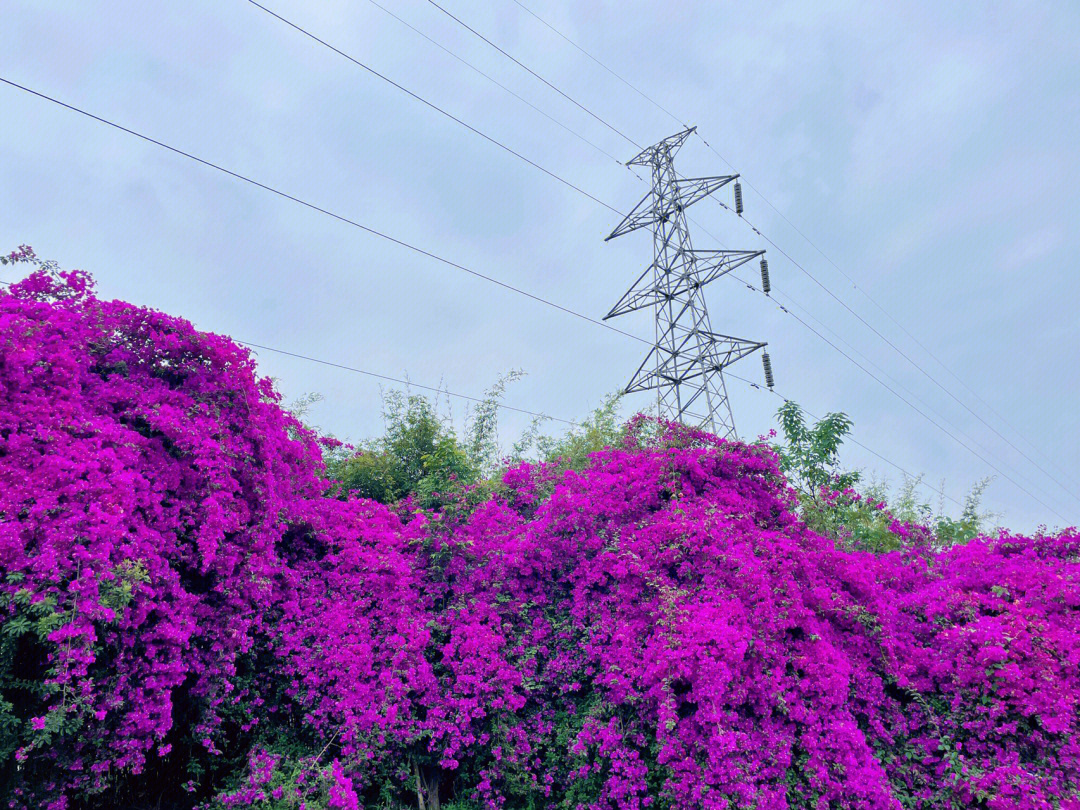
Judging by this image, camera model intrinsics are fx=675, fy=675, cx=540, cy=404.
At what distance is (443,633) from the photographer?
773 centimetres

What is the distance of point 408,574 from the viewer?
789 centimetres

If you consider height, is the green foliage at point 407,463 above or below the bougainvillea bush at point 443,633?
above

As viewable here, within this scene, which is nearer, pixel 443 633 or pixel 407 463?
pixel 443 633

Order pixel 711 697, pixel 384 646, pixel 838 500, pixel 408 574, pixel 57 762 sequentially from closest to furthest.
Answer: pixel 57 762 → pixel 711 697 → pixel 384 646 → pixel 408 574 → pixel 838 500

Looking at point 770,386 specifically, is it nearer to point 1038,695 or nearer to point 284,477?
point 1038,695

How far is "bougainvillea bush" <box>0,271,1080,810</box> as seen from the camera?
218 inches

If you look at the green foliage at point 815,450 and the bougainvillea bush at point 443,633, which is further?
the green foliage at point 815,450

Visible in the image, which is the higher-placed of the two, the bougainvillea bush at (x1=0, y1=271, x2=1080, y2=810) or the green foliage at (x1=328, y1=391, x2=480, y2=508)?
the green foliage at (x1=328, y1=391, x2=480, y2=508)

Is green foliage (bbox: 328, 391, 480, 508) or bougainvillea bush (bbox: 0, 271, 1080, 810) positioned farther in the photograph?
green foliage (bbox: 328, 391, 480, 508)

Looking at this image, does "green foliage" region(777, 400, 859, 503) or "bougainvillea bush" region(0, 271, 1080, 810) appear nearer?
"bougainvillea bush" region(0, 271, 1080, 810)

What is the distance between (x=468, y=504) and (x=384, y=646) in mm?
Result: 1946

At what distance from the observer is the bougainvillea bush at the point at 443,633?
18.2 ft

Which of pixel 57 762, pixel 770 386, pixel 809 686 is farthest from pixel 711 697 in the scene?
pixel 770 386

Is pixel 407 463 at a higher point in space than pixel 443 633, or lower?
higher
